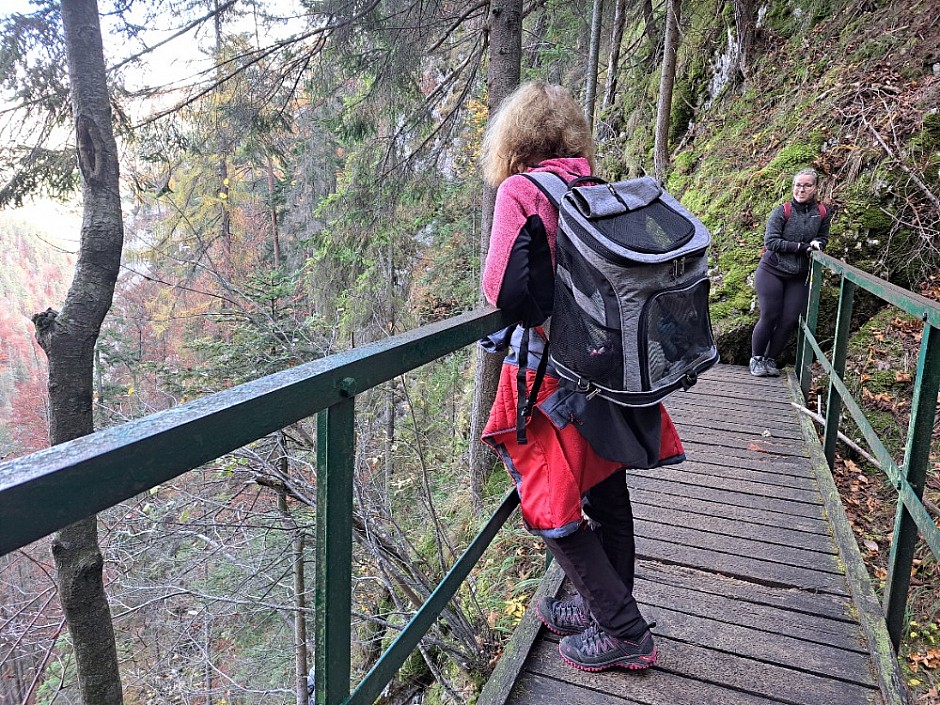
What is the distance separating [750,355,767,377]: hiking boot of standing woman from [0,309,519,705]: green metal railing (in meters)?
4.91

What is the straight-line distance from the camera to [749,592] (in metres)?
2.62

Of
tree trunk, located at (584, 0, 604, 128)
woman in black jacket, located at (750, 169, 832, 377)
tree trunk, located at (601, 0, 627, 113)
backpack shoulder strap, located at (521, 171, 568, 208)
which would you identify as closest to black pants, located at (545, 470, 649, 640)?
backpack shoulder strap, located at (521, 171, 568, 208)

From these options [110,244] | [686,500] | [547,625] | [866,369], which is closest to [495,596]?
[686,500]

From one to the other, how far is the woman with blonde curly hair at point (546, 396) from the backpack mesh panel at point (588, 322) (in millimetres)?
80

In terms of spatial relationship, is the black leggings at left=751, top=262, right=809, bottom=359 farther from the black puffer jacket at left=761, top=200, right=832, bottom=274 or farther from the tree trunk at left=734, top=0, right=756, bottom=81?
the tree trunk at left=734, top=0, right=756, bottom=81

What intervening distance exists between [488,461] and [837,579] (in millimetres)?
3991

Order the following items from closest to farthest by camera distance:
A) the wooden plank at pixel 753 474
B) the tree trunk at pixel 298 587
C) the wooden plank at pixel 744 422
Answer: the wooden plank at pixel 753 474, the wooden plank at pixel 744 422, the tree trunk at pixel 298 587

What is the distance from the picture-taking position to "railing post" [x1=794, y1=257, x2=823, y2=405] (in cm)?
484

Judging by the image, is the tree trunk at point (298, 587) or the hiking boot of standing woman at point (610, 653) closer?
the hiking boot of standing woman at point (610, 653)

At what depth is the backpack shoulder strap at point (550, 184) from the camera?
161 centimetres

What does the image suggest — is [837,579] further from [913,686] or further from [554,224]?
[554,224]

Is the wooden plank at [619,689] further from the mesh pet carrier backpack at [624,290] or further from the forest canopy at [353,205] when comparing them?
the mesh pet carrier backpack at [624,290]

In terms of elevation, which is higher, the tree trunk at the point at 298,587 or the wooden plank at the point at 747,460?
the wooden plank at the point at 747,460

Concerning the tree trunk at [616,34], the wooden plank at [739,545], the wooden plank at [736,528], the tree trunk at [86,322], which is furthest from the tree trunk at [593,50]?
the wooden plank at [739,545]
